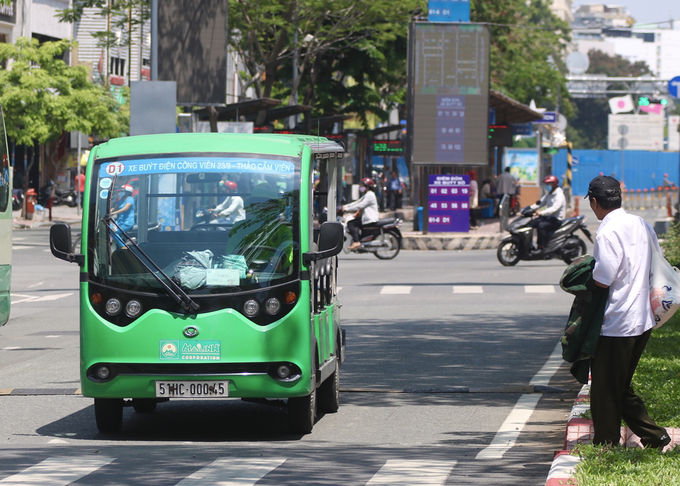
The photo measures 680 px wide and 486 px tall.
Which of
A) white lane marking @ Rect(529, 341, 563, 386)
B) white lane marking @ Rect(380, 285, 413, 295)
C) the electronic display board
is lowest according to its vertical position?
white lane marking @ Rect(380, 285, 413, 295)

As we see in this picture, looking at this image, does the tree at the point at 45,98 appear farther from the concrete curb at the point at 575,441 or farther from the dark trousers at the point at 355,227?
the concrete curb at the point at 575,441

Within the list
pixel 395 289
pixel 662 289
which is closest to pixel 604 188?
pixel 662 289

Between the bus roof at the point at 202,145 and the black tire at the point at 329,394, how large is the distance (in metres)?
1.75

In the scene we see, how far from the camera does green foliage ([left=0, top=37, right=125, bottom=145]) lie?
122ft

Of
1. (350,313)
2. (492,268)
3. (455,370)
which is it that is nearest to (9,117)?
(492,268)

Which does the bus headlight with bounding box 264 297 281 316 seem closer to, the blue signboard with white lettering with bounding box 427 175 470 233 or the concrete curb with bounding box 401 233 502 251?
the concrete curb with bounding box 401 233 502 251

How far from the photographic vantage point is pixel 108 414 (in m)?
7.98

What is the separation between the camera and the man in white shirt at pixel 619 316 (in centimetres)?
618

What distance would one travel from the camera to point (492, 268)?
22.8m

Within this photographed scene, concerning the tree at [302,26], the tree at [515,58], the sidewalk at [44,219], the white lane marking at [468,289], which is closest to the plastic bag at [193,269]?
the white lane marking at [468,289]

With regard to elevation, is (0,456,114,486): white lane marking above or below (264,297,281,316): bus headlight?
below

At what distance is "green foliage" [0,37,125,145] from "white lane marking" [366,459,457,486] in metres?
31.9

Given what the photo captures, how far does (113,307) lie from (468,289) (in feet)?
38.0

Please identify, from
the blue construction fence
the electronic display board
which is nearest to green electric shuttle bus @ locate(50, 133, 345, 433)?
the electronic display board
